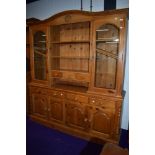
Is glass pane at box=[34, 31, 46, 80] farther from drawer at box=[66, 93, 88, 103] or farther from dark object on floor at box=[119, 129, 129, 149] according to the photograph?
dark object on floor at box=[119, 129, 129, 149]

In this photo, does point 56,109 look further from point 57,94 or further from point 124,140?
point 124,140

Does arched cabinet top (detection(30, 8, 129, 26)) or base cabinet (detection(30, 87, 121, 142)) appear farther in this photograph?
base cabinet (detection(30, 87, 121, 142))

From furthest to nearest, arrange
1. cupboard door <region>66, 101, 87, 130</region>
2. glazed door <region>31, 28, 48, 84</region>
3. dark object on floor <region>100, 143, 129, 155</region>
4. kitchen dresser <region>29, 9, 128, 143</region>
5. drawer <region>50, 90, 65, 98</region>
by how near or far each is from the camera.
A: 1. glazed door <region>31, 28, 48, 84</region>
2. drawer <region>50, 90, 65, 98</region>
3. cupboard door <region>66, 101, 87, 130</region>
4. kitchen dresser <region>29, 9, 128, 143</region>
5. dark object on floor <region>100, 143, 129, 155</region>

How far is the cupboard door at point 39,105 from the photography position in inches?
121

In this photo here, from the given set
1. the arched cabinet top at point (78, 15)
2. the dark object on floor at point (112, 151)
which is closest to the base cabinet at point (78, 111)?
the dark object on floor at point (112, 151)

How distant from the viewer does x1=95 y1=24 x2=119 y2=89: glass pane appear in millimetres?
2348

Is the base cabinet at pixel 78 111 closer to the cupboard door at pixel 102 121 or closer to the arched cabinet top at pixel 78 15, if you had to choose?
the cupboard door at pixel 102 121

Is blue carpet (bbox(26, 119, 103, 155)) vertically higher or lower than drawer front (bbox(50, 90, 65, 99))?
lower

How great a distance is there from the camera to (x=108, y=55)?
2.43 metres

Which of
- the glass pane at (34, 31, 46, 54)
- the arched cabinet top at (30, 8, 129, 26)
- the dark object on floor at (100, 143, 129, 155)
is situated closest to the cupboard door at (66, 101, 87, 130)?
the dark object on floor at (100, 143, 129, 155)

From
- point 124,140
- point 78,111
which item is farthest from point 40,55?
point 124,140
